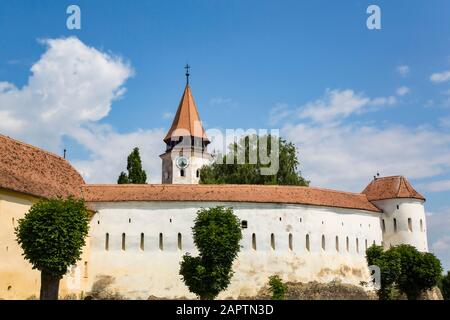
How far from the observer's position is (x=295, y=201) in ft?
142

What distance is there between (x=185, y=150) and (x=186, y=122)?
362 cm

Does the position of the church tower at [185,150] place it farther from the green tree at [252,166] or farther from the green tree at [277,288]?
the green tree at [277,288]

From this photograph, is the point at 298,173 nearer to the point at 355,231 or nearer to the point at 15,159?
the point at 355,231

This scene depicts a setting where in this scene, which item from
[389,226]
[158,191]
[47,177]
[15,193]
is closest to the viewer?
[15,193]

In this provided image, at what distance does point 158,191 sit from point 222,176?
751 inches

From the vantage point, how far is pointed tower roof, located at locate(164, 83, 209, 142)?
6919cm

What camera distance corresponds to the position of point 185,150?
68.6 m

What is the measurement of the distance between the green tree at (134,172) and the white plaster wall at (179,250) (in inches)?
507

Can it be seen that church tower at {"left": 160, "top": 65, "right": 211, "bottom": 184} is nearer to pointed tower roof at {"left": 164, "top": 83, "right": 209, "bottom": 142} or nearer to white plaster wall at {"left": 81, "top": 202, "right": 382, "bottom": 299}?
pointed tower roof at {"left": 164, "top": 83, "right": 209, "bottom": 142}

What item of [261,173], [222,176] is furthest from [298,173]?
[222,176]

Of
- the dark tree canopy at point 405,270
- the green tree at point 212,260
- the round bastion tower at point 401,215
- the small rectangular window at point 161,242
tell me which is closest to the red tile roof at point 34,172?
the small rectangular window at point 161,242

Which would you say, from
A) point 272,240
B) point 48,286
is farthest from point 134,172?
point 48,286

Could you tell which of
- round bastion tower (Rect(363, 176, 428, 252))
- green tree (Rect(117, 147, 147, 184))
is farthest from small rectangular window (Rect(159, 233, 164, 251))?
round bastion tower (Rect(363, 176, 428, 252))
